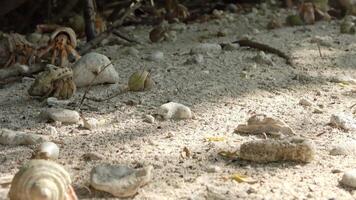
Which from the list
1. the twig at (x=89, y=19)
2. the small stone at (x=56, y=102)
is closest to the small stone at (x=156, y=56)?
the twig at (x=89, y=19)

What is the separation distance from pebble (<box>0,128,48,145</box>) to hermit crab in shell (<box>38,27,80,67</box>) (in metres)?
0.83

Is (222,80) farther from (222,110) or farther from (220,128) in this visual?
(220,128)

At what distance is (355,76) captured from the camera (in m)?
3.00

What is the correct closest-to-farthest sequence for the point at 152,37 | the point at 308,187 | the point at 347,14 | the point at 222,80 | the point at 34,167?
the point at 34,167 < the point at 308,187 < the point at 222,80 < the point at 152,37 < the point at 347,14

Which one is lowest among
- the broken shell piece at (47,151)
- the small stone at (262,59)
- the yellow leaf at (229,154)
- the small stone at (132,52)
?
the small stone at (132,52)

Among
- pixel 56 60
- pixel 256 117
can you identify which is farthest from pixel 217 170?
pixel 56 60

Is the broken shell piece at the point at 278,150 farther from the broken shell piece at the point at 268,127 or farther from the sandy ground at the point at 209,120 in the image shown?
the broken shell piece at the point at 268,127

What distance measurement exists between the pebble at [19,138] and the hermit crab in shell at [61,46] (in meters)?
0.83

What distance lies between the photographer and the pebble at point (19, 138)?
6.60 ft

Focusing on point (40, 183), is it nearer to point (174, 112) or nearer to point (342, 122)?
point (174, 112)

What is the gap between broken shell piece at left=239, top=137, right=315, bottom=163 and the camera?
1863mm

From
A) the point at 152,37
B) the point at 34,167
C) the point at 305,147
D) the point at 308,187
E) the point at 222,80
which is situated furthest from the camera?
the point at 152,37

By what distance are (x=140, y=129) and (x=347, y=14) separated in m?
2.84

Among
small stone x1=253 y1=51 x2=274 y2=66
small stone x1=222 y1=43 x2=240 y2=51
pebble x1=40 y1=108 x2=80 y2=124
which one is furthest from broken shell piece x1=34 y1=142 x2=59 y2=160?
small stone x1=222 y1=43 x2=240 y2=51
